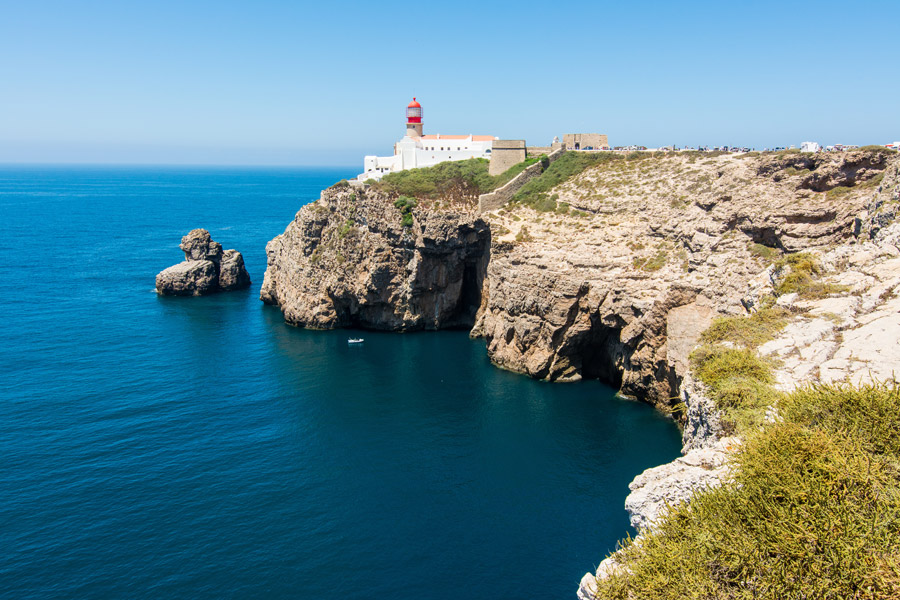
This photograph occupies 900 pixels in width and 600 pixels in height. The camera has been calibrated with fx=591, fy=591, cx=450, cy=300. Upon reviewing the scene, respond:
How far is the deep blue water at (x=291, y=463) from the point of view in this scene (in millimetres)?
29438

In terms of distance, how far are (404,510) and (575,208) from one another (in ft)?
131

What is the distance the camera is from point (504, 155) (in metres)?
77.4

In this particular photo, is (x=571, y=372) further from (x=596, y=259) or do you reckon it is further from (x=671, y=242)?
(x=671, y=242)

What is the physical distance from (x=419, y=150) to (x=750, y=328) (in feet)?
209

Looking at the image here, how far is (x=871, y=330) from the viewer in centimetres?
2486

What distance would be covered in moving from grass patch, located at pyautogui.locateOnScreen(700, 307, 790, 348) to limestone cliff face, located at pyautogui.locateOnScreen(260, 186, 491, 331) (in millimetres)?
39066

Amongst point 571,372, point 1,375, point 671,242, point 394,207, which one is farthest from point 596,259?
point 1,375

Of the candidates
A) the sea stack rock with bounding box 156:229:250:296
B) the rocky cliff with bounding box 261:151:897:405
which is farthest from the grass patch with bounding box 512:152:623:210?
the sea stack rock with bounding box 156:229:250:296

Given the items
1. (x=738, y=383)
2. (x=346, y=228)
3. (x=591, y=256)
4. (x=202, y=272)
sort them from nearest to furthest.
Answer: (x=738, y=383), (x=591, y=256), (x=346, y=228), (x=202, y=272)

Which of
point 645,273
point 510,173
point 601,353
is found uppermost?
point 510,173

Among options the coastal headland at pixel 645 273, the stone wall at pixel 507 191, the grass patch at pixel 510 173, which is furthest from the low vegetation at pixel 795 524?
the grass patch at pixel 510 173

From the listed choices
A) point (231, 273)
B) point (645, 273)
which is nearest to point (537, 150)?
point (645, 273)

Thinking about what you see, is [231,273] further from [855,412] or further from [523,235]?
[855,412]

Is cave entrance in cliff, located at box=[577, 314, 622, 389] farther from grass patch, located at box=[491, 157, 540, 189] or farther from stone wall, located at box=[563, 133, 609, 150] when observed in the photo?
stone wall, located at box=[563, 133, 609, 150]
